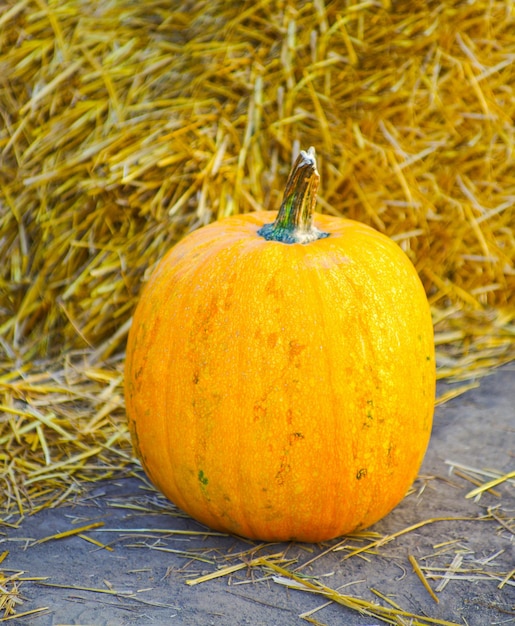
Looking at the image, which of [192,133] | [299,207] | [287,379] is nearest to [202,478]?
[287,379]

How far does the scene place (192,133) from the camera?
3.33m

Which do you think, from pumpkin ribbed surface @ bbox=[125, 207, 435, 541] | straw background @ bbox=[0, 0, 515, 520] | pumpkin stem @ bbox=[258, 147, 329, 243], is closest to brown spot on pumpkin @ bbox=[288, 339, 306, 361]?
pumpkin ribbed surface @ bbox=[125, 207, 435, 541]

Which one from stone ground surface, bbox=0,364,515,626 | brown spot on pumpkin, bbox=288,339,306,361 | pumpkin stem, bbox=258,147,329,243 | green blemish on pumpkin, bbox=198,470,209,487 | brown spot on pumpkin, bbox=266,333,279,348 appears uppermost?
pumpkin stem, bbox=258,147,329,243

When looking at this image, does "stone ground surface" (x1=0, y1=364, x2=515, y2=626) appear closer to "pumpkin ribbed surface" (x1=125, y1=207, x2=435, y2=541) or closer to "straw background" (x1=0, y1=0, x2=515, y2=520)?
"pumpkin ribbed surface" (x1=125, y1=207, x2=435, y2=541)

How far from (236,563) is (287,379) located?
19.9 inches

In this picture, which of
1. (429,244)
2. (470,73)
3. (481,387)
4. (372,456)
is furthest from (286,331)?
(470,73)

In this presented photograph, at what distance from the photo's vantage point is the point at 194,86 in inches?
134

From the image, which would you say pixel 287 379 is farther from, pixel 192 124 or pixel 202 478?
pixel 192 124

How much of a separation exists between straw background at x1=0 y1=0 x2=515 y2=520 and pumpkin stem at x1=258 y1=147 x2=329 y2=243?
1005 mm

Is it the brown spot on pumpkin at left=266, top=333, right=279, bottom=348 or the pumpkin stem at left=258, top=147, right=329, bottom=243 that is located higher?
the pumpkin stem at left=258, top=147, right=329, bottom=243

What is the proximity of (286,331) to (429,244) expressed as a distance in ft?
5.59

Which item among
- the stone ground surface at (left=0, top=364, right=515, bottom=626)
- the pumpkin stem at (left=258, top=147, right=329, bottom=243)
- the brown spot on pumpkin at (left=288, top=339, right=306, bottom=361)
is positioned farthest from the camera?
the pumpkin stem at (left=258, top=147, right=329, bottom=243)

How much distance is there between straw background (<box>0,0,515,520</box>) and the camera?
130 inches

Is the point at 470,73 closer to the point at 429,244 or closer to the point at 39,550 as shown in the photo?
the point at 429,244
